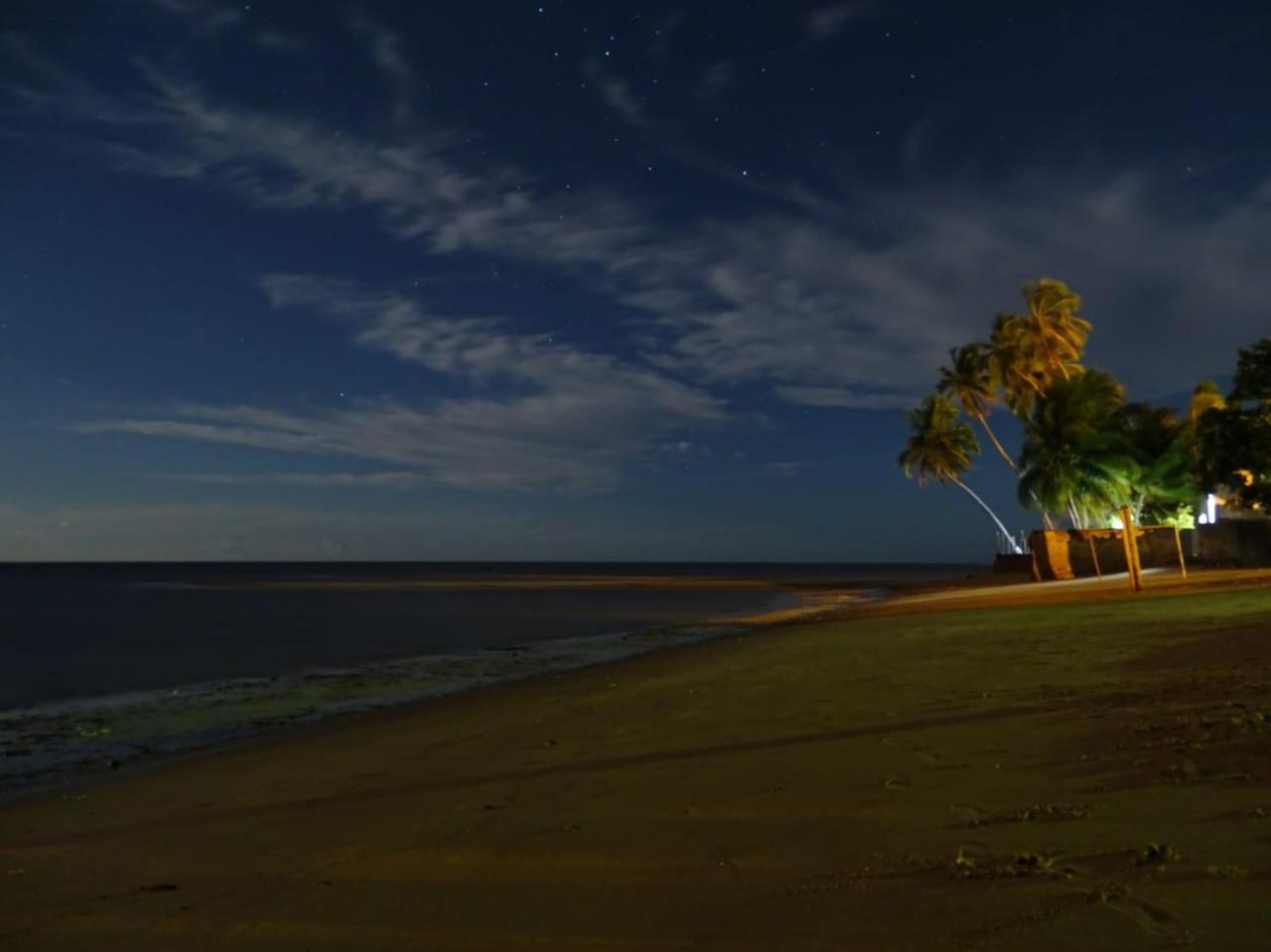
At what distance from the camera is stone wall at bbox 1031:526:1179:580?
1828 inches

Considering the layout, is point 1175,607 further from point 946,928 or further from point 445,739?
point 946,928

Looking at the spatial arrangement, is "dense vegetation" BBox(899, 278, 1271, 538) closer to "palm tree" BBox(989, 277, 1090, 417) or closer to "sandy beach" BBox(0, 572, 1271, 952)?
"palm tree" BBox(989, 277, 1090, 417)

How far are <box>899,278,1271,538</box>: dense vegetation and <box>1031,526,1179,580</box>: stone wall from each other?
1.53 meters

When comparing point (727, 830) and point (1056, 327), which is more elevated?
point (1056, 327)

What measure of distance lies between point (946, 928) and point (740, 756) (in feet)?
13.7

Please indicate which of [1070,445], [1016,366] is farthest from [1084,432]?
[1016,366]

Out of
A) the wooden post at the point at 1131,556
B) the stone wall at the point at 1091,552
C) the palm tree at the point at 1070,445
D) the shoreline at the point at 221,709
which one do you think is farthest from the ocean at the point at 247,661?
the palm tree at the point at 1070,445

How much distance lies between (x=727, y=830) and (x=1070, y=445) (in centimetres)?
4407

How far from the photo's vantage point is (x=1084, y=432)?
151 ft

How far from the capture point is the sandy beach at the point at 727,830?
440 cm

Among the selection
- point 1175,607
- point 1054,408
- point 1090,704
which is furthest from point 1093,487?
point 1090,704

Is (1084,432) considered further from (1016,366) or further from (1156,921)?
(1156,921)

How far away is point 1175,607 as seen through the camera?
2050 cm

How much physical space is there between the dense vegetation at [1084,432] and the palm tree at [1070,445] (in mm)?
57
